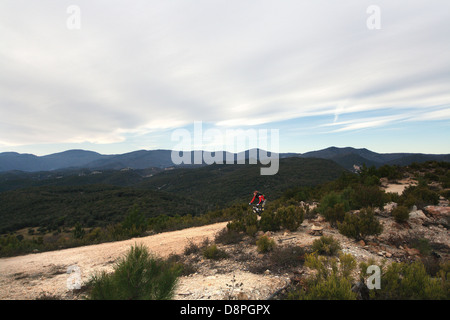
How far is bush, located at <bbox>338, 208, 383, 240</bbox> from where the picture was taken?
20.3ft

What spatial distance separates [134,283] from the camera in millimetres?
2723

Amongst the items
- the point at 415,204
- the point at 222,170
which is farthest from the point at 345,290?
the point at 222,170

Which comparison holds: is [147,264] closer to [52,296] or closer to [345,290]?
[345,290]

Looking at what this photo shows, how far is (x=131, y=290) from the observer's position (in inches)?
105

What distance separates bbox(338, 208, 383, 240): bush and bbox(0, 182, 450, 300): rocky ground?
0.23 metres

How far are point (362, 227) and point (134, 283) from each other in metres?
7.03

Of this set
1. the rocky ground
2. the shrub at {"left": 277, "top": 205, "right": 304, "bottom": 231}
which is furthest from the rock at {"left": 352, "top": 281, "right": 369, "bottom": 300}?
the shrub at {"left": 277, "top": 205, "right": 304, "bottom": 231}

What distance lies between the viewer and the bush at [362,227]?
6.20 meters

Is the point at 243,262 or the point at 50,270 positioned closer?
the point at 243,262

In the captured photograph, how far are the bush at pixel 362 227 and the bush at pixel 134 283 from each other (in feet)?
20.6

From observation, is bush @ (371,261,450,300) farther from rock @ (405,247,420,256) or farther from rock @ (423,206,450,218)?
rock @ (423,206,450,218)

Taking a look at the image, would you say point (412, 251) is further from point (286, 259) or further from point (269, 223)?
point (269, 223)

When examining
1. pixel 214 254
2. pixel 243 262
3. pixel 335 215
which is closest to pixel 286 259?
pixel 243 262
